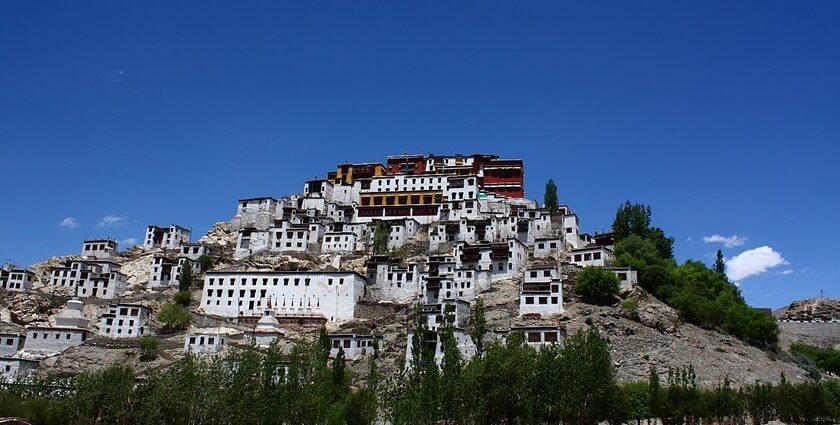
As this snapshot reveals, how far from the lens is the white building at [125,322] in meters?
66.7

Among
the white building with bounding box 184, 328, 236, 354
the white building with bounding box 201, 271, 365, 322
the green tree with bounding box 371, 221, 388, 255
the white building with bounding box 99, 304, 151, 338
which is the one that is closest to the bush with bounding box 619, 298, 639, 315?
the white building with bounding box 201, 271, 365, 322

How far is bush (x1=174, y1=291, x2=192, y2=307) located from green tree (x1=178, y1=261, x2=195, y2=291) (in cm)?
108

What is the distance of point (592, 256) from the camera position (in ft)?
240

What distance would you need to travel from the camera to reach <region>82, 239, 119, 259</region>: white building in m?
88.3

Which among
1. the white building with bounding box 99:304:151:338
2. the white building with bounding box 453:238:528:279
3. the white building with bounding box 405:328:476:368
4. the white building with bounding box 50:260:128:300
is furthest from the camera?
the white building with bounding box 50:260:128:300

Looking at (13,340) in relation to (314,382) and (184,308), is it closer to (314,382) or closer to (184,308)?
(184,308)

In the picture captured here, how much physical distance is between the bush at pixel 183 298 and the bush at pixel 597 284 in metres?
36.2

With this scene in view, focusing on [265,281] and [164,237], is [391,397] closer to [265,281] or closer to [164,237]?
[265,281]

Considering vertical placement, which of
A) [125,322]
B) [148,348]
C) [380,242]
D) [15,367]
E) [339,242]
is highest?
[339,242]

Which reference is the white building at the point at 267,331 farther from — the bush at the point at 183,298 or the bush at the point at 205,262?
the bush at the point at 205,262

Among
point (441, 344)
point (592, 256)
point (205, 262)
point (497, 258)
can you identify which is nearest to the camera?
point (441, 344)

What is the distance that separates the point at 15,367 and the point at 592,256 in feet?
162

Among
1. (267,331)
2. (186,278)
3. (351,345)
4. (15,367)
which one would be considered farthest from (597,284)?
(15,367)

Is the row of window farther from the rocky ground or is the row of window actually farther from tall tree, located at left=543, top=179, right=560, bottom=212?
tall tree, located at left=543, top=179, right=560, bottom=212
